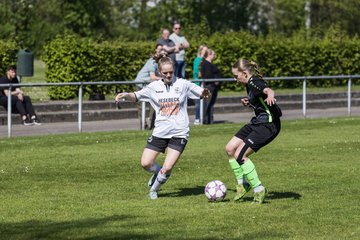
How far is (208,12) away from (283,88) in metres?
17.3

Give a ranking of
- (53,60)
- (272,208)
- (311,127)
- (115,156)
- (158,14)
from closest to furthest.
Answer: (272,208) < (115,156) < (311,127) < (53,60) < (158,14)

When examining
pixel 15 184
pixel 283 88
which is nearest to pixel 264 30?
pixel 283 88

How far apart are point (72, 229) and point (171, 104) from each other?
2.95 m

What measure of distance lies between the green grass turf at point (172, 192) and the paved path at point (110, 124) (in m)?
1.93

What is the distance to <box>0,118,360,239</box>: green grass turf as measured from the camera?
10828mm

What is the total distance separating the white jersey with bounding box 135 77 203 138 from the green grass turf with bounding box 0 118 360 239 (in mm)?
856

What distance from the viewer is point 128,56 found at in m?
32.3

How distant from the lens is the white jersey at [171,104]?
43.4 ft

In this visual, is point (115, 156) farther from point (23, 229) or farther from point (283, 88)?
point (283, 88)

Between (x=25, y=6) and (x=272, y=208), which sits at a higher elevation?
(x=25, y=6)

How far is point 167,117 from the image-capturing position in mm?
13234

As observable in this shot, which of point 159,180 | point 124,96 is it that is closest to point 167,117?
point 124,96

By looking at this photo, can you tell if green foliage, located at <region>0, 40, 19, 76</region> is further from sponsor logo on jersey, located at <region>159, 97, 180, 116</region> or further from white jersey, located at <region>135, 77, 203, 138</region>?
sponsor logo on jersey, located at <region>159, 97, 180, 116</region>

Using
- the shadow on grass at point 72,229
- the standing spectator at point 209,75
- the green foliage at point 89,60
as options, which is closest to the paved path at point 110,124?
the standing spectator at point 209,75
